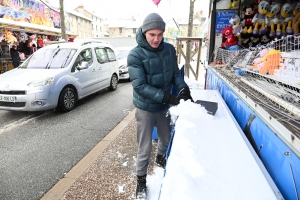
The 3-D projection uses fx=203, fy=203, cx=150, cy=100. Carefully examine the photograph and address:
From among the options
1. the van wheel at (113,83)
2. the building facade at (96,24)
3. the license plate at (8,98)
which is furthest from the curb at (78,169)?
the building facade at (96,24)

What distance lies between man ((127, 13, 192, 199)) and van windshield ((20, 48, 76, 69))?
4020 millimetres

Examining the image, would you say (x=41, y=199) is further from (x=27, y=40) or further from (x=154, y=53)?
(x=27, y=40)

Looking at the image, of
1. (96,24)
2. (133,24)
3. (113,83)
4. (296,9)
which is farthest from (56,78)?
(96,24)

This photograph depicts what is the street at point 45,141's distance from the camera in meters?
2.60

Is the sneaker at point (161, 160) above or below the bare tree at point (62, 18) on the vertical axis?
below

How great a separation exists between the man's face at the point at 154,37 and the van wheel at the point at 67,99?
3826 mm

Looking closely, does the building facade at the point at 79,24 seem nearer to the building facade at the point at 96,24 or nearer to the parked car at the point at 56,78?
the building facade at the point at 96,24

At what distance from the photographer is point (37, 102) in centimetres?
460

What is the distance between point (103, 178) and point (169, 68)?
5.21 ft

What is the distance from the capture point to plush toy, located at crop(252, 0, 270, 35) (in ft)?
12.8

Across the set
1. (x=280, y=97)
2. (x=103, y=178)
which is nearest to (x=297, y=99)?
(x=280, y=97)

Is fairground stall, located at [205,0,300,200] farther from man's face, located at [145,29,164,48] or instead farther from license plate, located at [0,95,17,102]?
license plate, located at [0,95,17,102]

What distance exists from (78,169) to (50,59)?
3.94 meters

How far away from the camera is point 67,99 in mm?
5250
